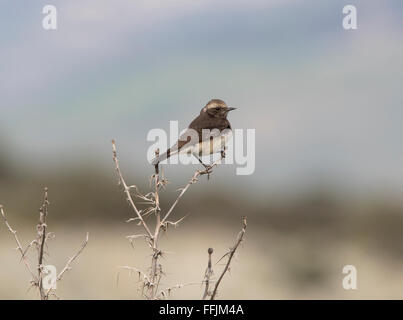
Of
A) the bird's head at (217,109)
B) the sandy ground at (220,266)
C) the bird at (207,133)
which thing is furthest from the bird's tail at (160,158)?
the sandy ground at (220,266)

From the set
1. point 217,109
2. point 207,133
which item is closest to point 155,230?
point 207,133

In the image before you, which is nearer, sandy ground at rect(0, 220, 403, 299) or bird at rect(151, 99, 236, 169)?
bird at rect(151, 99, 236, 169)

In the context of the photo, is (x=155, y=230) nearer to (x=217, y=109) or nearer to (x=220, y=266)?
(x=217, y=109)

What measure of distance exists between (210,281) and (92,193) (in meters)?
17.7

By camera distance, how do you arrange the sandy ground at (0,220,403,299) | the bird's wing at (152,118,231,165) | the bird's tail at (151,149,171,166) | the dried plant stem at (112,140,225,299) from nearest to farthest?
the dried plant stem at (112,140,225,299)
the bird's tail at (151,149,171,166)
the bird's wing at (152,118,231,165)
the sandy ground at (0,220,403,299)

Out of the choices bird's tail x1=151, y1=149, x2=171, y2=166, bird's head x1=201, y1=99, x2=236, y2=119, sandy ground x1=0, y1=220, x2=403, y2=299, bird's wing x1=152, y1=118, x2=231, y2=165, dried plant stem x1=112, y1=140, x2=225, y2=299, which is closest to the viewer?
dried plant stem x1=112, y1=140, x2=225, y2=299

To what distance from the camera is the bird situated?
7496 mm

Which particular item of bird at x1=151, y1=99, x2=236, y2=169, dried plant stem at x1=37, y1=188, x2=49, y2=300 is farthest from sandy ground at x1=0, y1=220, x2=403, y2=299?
dried plant stem at x1=37, y1=188, x2=49, y2=300

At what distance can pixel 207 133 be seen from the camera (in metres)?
7.77

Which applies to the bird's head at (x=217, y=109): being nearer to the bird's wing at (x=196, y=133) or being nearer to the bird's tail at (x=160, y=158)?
the bird's wing at (x=196, y=133)

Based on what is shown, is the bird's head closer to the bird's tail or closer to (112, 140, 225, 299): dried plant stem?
the bird's tail

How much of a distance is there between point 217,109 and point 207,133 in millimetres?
517

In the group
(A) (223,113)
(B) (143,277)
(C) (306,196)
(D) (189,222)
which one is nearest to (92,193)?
(D) (189,222)

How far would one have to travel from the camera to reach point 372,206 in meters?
21.7
